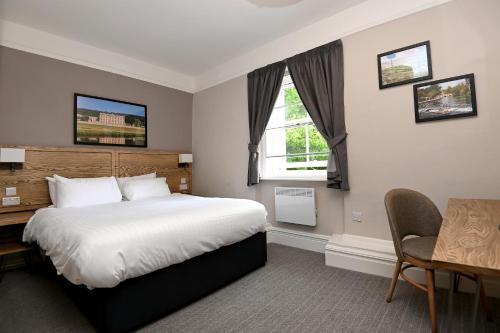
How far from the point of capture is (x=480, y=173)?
6.79 feet

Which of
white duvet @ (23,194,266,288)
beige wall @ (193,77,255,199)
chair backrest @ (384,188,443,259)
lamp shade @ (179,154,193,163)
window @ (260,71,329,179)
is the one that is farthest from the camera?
lamp shade @ (179,154,193,163)

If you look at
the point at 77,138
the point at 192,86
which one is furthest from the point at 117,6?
the point at 192,86

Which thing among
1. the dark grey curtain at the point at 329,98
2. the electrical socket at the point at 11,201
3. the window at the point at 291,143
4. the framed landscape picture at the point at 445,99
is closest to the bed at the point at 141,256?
the electrical socket at the point at 11,201

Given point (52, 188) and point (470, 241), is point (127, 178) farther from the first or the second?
point (470, 241)

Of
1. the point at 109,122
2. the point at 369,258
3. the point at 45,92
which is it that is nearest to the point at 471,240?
the point at 369,258

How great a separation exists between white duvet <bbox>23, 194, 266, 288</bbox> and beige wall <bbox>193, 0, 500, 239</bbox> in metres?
1.26

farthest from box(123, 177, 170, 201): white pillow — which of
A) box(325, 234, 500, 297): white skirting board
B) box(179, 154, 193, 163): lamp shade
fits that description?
box(325, 234, 500, 297): white skirting board

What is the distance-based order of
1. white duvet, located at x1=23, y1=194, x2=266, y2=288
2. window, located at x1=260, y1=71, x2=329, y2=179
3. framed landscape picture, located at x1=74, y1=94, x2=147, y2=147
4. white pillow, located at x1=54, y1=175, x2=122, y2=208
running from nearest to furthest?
white duvet, located at x1=23, y1=194, x2=266, y2=288
white pillow, located at x1=54, y1=175, x2=122, y2=208
window, located at x1=260, y1=71, x2=329, y2=179
framed landscape picture, located at x1=74, y1=94, x2=147, y2=147

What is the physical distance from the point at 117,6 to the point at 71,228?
7.58 ft

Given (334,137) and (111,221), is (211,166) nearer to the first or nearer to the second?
(334,137)

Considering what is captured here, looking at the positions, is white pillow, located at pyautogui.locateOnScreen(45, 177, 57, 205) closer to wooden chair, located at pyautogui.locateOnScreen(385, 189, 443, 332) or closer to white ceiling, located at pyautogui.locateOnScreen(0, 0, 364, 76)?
white ceiling, located at pyautogui.locateOnScreen(0, 0, 364, 76)

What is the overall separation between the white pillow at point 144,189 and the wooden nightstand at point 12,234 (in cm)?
98

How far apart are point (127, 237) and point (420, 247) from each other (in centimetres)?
192

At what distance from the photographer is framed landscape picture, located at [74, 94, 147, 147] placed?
3.37 meters
